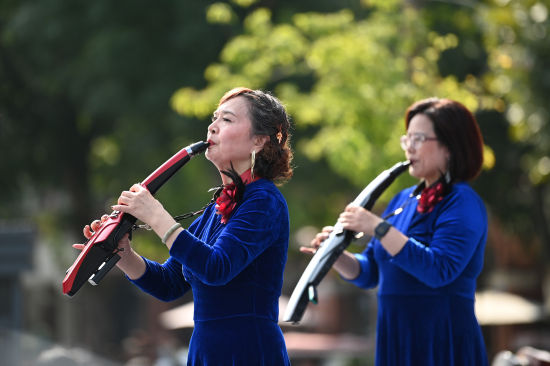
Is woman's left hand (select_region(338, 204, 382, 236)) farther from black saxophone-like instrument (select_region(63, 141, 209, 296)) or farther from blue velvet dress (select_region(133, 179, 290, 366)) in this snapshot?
black saxophone-like instrument (select_region(63, 141, 209, 296))

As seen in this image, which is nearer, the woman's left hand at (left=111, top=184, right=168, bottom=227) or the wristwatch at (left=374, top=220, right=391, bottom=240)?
the woman's left hand at (left=111, top=184, right=168, bottom=227)

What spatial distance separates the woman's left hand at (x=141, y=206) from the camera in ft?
9.03

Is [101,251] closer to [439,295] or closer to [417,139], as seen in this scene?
[439,295]

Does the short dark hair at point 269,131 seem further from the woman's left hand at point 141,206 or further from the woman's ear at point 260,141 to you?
the woman's left hand at point 141,206

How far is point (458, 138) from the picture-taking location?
12.4 feet

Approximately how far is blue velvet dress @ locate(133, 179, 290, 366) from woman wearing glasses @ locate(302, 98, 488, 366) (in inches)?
18.3

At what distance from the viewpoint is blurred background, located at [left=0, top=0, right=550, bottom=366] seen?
903 cm

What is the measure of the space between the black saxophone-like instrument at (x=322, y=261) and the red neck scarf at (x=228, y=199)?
1.09 ft

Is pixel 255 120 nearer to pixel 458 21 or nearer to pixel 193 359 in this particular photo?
pixel 193 359

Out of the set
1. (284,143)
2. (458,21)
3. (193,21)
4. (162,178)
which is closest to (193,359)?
(162,178)

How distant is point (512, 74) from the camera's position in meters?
9.29

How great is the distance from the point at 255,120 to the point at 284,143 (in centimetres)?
16

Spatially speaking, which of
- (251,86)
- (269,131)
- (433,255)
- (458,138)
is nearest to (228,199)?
(269,131)

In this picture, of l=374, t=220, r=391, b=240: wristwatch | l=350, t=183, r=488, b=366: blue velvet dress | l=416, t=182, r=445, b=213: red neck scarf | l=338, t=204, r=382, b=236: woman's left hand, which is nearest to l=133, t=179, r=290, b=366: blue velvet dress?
l=338, t=204, r=382, b=236: woman's left hand
